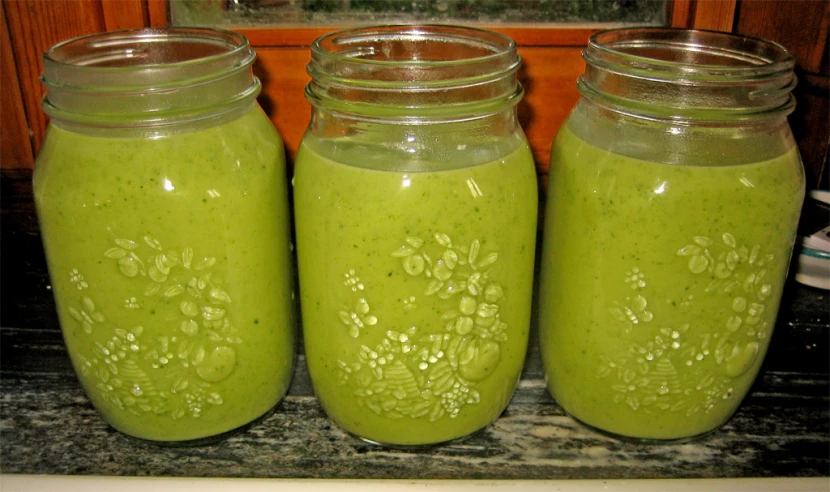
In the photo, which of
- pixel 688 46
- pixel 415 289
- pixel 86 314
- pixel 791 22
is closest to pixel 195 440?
pixel 86 314

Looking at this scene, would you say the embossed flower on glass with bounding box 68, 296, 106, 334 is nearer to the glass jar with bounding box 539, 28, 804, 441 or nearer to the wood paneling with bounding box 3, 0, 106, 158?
the wood paneling with bounding box 3, 0, 106, 158

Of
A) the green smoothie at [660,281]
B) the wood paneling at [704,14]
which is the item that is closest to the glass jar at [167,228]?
the green smoothie at [660,281]

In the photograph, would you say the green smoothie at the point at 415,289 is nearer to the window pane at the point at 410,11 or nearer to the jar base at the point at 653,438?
the jar base at the point at 653,438

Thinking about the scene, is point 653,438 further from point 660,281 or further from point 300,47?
point 300,47

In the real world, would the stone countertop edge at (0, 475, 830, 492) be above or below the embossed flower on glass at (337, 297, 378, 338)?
below

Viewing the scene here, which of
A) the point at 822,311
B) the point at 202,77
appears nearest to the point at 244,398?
the point at 202,77

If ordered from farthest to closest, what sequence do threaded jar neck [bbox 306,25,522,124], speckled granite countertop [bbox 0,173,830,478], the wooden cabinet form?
the wooden cabinet, speckled granite countertop [bbox 0,173,830,478], threaded jar neck [bbox 306,25,522,124]

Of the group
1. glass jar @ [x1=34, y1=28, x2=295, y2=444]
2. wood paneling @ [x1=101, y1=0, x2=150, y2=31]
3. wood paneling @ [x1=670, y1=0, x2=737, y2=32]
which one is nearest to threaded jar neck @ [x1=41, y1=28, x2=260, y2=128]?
glass jar @ [x1=34, y1=28, x2=295, y2=444]

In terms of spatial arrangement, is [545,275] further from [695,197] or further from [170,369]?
[170,369]
